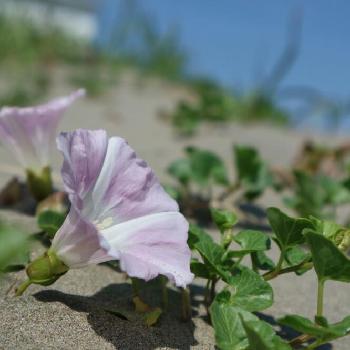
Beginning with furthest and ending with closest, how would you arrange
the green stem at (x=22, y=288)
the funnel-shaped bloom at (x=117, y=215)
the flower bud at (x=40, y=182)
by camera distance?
the flower bud at (x=40, y=182) < the green stem at (x=22, y=288) < the funnel-shaped bloom at (x=117, y=215)

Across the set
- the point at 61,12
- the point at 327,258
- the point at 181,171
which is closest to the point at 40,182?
the point at 181,171

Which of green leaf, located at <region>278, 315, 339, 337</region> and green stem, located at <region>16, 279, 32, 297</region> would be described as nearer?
green leaf, located at <region>278, 315, 339, 337</region>

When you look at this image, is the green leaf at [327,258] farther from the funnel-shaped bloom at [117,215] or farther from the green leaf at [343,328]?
the funnel-shaped bloom at [117,215]

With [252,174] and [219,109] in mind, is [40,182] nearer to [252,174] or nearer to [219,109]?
[252,174]

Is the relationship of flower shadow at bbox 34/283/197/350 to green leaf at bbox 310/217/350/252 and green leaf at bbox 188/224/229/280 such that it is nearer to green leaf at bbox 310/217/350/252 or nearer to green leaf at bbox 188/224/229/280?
green leaf at bbox 188/224/229/280

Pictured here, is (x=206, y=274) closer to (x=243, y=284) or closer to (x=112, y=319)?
(x=243, y=284)

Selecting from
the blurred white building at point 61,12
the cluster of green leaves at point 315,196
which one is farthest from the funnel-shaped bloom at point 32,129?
the blurred white building at point 61,12

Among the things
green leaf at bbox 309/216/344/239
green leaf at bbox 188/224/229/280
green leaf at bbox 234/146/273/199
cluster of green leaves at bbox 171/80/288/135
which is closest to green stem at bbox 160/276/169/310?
green leaf at bbox 188/224/229/280
